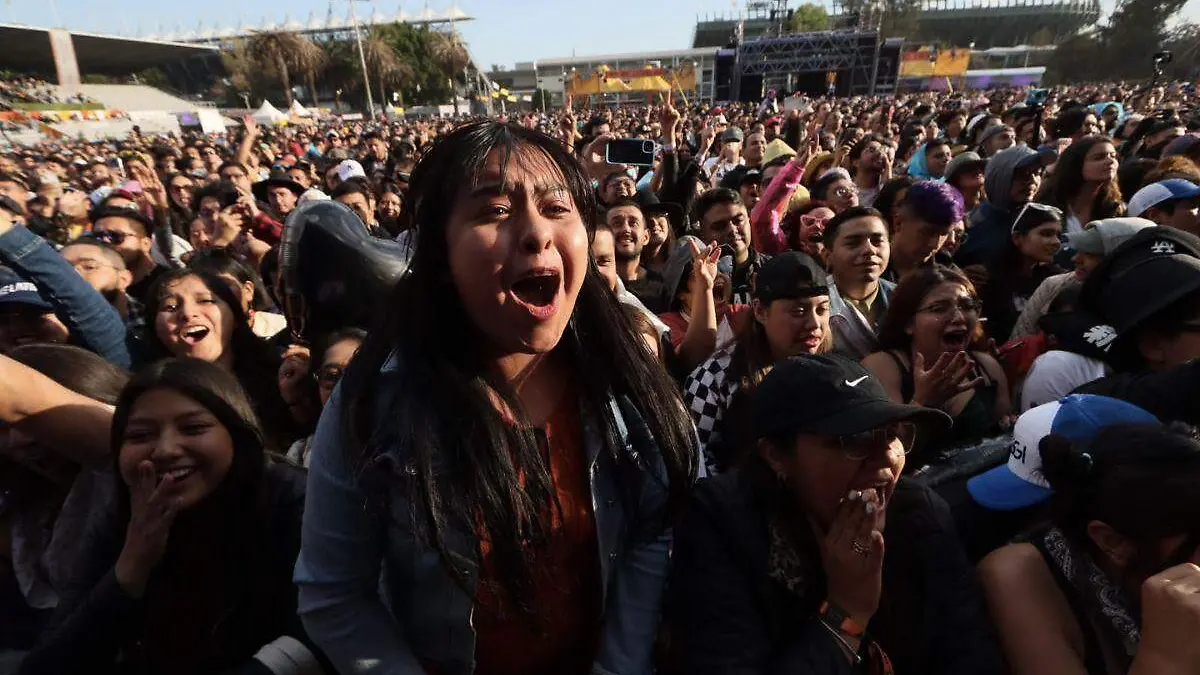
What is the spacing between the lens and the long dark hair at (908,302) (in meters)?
2.49

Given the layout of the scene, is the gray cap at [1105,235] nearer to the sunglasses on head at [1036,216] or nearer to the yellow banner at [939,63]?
the sunglasses on head at [1036,216]

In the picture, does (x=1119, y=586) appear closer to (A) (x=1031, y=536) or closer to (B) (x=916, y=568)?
(A) (x=1031, y=536)

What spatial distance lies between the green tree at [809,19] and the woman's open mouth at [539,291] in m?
84.7

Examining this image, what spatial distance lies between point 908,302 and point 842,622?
1.58 meters

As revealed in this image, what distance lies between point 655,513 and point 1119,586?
1081mm

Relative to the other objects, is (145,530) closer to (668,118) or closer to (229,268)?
(229,268)

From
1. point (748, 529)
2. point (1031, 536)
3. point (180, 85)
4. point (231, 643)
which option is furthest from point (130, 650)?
point (180, 85)

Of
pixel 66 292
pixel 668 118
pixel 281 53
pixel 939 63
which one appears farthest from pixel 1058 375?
pixel 939 63

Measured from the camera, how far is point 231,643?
5.30ft

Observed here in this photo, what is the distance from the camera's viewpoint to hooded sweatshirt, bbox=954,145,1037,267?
401cm

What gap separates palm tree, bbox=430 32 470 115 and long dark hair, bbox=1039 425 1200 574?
194ft

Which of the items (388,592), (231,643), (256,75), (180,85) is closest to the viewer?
(388,592)

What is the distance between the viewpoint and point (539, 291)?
3.56ft

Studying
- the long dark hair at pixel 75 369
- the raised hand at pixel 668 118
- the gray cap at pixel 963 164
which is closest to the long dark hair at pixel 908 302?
the long dark hair at pixel 75 369
